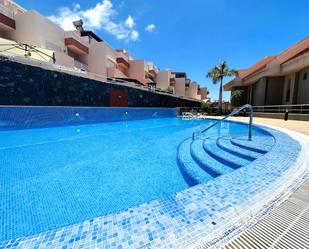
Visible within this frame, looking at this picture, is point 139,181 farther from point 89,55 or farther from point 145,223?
point 89,55

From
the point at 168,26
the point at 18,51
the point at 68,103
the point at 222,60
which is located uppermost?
the point at 168,26

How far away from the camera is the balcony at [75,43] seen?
19797 millimetres

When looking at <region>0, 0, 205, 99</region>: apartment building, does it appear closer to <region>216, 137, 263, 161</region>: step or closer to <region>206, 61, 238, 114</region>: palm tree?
<region>206, 61, 238, 114</region>: palm tree

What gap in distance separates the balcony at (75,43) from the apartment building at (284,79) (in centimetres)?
2159

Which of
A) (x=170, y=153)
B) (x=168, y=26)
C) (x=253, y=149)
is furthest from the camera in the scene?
(x=168, y=26)

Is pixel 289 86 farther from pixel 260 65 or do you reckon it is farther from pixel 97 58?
pixel 97 58

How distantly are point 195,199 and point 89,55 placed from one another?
86.9 feet

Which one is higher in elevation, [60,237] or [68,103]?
[68,103]

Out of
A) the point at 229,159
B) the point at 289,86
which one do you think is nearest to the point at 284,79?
the point at 289,86

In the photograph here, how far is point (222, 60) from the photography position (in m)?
22.5

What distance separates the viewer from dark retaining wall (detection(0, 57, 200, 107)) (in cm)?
1068

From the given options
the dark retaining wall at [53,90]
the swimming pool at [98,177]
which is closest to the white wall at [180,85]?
the dark retaining wall at [53,90]

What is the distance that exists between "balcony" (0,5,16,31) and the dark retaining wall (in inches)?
359

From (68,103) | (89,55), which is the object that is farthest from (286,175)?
(89,55)
